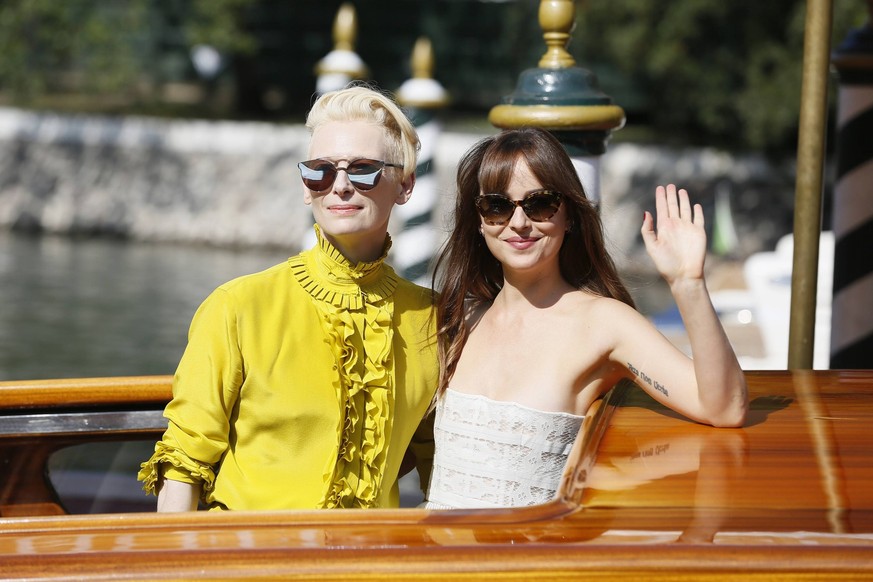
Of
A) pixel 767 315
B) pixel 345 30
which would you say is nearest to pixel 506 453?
pixel 345 30

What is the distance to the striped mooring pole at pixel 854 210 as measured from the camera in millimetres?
4055

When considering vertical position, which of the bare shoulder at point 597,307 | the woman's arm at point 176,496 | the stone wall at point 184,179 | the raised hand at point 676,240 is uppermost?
the stone wall at point 184,179

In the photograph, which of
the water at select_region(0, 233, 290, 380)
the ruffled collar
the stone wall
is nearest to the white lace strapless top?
the ruffled collar

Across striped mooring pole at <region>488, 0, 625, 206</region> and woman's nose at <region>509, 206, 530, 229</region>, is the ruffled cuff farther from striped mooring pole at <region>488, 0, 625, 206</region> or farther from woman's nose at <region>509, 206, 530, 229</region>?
striped mooring pole at <region>488, 0, 625, 206</region>

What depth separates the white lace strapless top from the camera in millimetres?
2129

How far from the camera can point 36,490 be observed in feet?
8.73

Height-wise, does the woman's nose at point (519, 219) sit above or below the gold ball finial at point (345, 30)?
below

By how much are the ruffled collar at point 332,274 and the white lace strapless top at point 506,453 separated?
28 cm

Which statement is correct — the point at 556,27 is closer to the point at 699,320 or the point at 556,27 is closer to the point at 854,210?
the point at 699,320

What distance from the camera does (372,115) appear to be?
211cm

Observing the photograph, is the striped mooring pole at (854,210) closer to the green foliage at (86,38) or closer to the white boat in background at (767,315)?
the white boat in background at (767,315)

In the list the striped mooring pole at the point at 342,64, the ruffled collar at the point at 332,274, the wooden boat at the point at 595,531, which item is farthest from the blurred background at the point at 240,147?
the wooden boat at the point at 595,531

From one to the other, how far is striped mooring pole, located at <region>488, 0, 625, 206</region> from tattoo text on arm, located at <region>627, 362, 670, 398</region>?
0.95 m

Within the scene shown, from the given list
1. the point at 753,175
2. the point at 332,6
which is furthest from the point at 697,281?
the point at 332,6
